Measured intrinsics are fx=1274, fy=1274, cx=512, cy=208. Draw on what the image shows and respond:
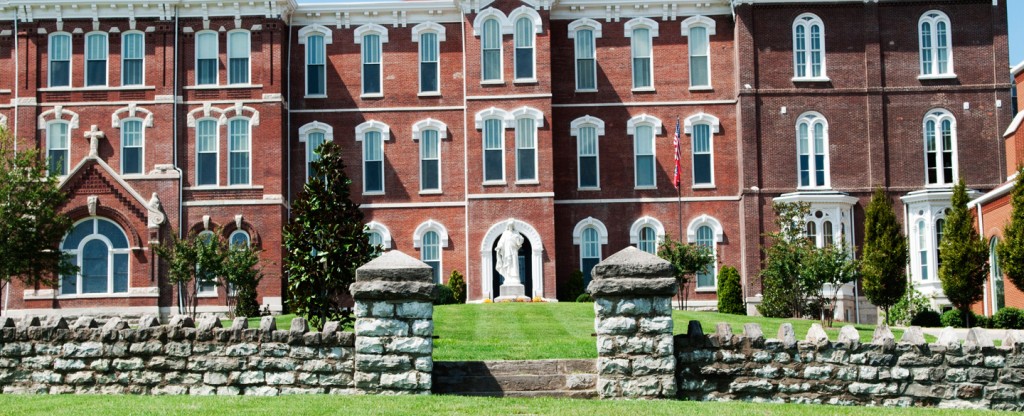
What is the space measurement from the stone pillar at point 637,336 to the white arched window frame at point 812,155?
25.2 m

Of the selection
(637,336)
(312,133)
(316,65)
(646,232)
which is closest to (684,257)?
(646,232)

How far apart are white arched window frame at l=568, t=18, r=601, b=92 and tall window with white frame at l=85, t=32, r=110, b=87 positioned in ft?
47.5

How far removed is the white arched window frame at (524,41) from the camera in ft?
127

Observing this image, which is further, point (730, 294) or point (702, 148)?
point (702, 148)

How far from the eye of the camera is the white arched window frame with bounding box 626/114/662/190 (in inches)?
1563

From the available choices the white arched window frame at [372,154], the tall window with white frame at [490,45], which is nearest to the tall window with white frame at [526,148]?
the tall window with white frame at [490,45]

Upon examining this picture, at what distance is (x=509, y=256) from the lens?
36.8 m

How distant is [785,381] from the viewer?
14.7m

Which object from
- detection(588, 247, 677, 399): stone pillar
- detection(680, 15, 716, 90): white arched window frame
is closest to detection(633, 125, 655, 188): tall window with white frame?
detection(680, 15, 716, 90): white arched window frame

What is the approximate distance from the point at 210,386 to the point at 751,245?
84.1 feet

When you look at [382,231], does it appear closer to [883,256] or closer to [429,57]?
[429,57]

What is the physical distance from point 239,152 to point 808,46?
1771 cm

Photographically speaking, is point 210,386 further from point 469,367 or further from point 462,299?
point 462,299

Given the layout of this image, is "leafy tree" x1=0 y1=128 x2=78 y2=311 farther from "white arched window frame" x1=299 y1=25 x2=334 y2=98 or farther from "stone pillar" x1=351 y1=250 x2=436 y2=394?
"stone pillar" x1=351 y1=250 x2=436 y2=394
